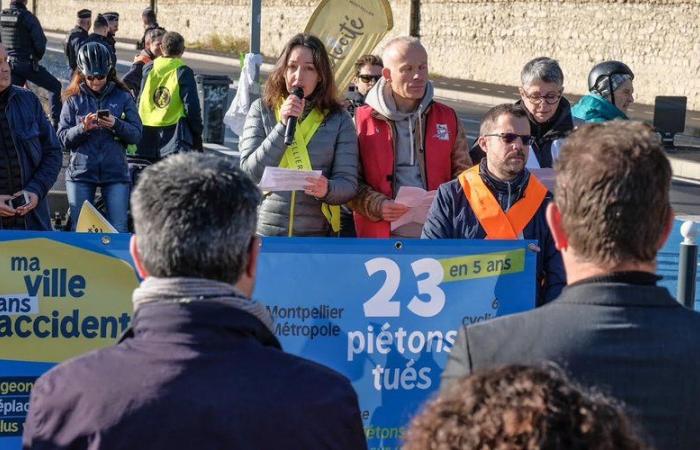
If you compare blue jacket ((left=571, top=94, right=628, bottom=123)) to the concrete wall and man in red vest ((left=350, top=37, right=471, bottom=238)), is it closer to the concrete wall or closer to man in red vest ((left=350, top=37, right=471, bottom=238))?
man in red vest ((left=350, top=37, right=471, bottom=238))

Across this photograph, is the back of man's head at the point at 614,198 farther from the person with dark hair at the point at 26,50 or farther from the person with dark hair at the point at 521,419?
the person with dark hair at the point at 26,50

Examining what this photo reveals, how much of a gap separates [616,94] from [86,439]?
6017mm

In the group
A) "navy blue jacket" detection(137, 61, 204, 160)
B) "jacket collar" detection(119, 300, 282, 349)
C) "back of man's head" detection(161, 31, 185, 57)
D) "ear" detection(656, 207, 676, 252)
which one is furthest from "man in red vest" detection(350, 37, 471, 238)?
"back of man's head" detection(161, 31, 185, 57)

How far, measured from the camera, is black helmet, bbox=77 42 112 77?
8836 millimetres

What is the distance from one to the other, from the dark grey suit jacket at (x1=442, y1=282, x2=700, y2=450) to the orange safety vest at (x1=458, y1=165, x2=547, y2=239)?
2.58m

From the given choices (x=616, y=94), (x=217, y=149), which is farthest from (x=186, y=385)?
(x=217, y=149)

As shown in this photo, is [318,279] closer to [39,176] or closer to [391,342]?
[391,342]

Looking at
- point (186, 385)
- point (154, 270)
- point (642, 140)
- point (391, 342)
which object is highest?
point (642, 140)

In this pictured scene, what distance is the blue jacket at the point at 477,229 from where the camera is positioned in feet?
17.8

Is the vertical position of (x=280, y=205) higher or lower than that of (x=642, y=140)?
lower

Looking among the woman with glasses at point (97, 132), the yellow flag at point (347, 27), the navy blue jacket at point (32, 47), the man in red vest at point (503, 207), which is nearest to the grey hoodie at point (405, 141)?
the man in red vest at point (503, 207)

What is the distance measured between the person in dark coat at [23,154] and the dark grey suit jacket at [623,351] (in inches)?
189

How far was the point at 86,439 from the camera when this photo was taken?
2695 mm

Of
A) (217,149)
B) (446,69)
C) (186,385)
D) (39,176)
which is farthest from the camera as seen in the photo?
(446,69)
